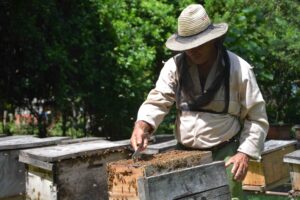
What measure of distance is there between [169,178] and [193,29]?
1.11 m

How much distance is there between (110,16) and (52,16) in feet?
3.45

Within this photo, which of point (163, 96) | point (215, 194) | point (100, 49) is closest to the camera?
point (215, 194)

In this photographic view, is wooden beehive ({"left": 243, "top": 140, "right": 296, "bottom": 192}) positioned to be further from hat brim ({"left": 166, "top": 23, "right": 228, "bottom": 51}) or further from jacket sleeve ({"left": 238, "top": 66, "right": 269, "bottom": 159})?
hat brim ({"left": 166, "top": 23, "right": 228, "bottom": 51})

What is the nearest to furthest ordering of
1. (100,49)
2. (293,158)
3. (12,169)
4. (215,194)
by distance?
1. (215,194)
2. (12,169)
3. (293,158)
4. (100,49)

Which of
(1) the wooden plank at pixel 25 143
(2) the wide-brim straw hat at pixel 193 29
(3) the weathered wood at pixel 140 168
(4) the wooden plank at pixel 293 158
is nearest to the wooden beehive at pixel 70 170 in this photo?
(1) the wooden plank at pixel 25 143

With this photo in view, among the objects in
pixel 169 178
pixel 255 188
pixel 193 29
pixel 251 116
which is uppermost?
pixel 193 29

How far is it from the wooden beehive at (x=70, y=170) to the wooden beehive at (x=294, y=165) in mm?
1856

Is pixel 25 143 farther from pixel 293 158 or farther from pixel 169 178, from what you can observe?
pixel 293 158

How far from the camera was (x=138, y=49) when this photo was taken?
866cm

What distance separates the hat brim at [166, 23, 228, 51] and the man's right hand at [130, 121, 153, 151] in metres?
0.53

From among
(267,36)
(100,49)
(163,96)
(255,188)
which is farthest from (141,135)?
(267,36)

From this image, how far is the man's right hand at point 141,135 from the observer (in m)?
3.17

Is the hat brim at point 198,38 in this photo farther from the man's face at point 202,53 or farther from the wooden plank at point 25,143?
the wooden plank at point 25,143

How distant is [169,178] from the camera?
8.45 feet
